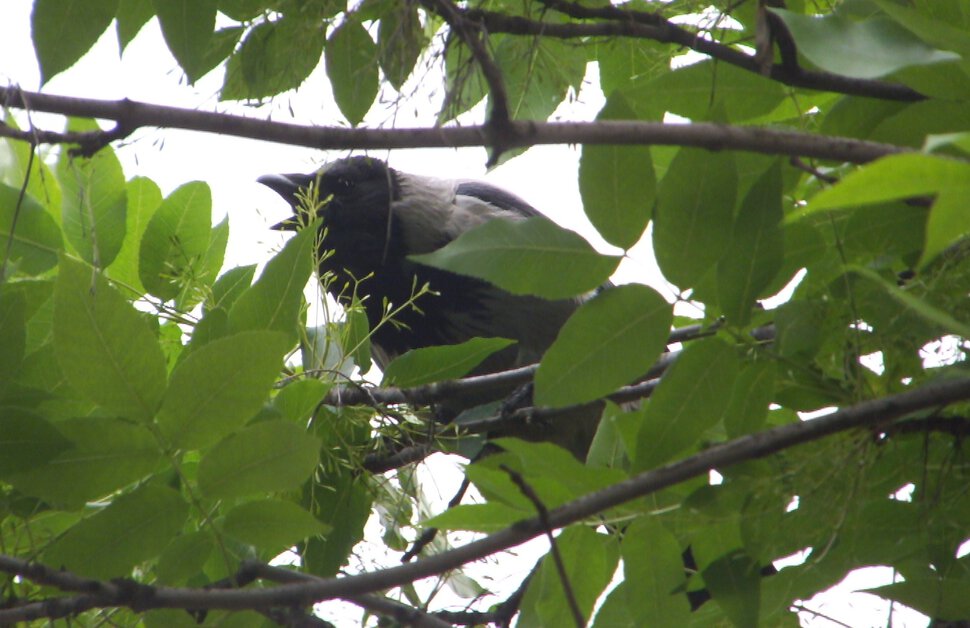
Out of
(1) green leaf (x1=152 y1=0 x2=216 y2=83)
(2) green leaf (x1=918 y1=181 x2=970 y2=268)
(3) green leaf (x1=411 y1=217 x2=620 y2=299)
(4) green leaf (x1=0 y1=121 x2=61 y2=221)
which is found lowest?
(4) green leaf (x1=0 y1=121 x2=61 y2=221)

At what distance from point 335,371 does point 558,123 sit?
0.90 metres

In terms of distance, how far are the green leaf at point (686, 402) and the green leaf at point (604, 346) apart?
0.04 meters

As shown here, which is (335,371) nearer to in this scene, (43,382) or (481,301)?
(43,382)

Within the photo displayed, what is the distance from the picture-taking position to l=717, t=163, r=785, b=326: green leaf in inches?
48.2

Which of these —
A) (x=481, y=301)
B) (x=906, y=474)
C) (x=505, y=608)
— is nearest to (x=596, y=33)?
(x=906, y=474)

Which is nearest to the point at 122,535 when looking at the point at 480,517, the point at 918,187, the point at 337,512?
the point at 480,517

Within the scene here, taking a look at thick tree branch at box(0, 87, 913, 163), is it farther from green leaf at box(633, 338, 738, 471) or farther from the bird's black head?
the bird's black head

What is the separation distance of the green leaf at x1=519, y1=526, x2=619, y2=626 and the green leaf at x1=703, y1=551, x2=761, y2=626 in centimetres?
13

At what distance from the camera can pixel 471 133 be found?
1.11m

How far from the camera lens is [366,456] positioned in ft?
6.63

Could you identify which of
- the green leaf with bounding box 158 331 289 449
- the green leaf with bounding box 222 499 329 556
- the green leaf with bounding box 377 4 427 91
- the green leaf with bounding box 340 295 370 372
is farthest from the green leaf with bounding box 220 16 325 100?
the green leaf with bounding box 222 499 329 556

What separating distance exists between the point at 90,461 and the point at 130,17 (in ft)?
2.27

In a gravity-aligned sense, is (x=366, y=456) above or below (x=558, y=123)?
below

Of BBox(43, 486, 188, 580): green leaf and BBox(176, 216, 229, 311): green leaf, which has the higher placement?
BBox(176, 216, 229, 311): green leaf
